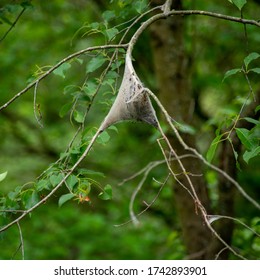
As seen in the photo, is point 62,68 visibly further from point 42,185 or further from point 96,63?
point 42,185

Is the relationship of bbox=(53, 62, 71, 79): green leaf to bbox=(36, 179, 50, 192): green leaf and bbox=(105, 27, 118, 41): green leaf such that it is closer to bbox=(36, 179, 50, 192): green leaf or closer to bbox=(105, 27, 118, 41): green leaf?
bbox=(105, 27, 118, 41): green leaf

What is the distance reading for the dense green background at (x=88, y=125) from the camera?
5359mm

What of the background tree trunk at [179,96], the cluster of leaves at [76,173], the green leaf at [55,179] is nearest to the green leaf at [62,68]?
the cluster of leaves at [76,173]

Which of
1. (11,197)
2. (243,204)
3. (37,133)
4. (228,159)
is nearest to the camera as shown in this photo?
(11,197)

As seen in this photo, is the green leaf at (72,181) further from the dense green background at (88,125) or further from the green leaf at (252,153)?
the dense green background at (88,125)

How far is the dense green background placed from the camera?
5.36 m

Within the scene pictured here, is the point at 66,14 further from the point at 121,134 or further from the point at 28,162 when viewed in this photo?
the point at 28,162

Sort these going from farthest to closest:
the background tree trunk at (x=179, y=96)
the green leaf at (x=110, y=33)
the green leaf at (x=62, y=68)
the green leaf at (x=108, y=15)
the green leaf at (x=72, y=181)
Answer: the background tree trunk at (x=179, y=96) → the green leaf at (x=108, y=15) → the green leaf at (x=110, y=33) → the green leaf at (x=62, y=68) → the green leaf at (x=72, y=181)

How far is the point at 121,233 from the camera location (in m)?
6.88

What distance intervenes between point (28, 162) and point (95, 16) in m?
2.64

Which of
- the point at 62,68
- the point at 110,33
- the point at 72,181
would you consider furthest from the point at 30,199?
the point at 110,33

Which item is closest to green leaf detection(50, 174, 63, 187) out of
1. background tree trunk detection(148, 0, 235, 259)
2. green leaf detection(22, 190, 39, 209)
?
green leaf detection(22, 190, 39, 209)

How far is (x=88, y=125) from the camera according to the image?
621 cm

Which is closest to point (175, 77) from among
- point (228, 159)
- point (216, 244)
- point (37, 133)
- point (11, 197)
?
point (228, 159)
